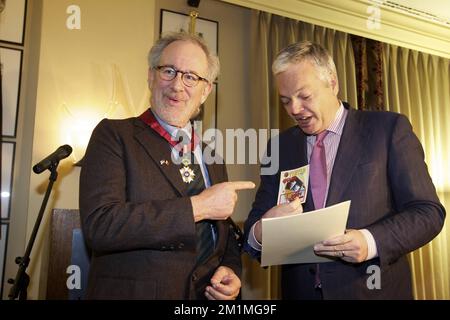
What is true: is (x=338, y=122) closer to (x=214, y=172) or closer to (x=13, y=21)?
(x=214, y=172)

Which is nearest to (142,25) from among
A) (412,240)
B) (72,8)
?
(72,8)

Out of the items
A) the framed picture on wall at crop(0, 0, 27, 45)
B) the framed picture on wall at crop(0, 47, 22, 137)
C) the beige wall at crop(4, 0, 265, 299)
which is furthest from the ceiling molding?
the framed picture on wall at crop(0, 47, 22, 137)

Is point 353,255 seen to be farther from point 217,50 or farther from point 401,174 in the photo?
point 217,50

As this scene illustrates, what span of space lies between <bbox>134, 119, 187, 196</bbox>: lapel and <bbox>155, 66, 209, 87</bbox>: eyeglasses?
0.74 feet

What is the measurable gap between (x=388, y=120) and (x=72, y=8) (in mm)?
2492

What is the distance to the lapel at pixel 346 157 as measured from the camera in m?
1.62

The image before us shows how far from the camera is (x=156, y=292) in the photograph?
52.3 inches

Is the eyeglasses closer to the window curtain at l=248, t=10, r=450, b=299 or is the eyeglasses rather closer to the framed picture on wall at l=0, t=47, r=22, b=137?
the framed picture on wall at l=0, t=47, r=22, b=137

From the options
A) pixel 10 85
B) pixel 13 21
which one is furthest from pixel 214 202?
pixel 13 21

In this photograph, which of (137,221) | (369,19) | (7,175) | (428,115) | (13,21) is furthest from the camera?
(428,115)

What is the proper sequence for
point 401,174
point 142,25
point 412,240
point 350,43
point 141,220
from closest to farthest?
point 141,220 → point 412,240 → point 401,174 → point 142,25 → point 350,43

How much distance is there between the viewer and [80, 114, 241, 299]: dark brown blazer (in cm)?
127

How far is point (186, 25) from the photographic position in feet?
11.6

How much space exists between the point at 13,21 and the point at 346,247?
285 cm
